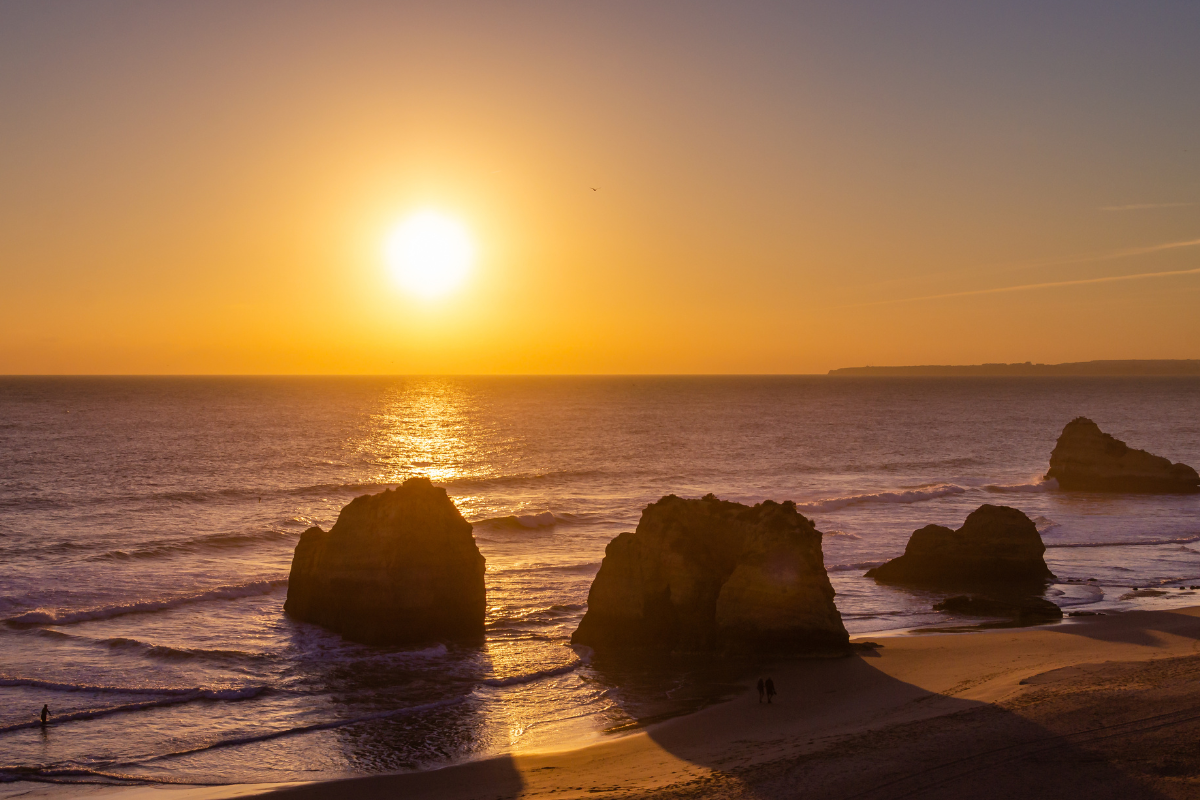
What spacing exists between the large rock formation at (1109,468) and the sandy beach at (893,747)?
137ft

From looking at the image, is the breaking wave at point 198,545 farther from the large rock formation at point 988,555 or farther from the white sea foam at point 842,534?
the large rock formation at point 988,555

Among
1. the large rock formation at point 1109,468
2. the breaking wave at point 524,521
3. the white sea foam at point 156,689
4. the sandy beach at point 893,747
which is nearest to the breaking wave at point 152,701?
the white sea foam at point 156,689

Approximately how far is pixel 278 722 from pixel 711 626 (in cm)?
1034

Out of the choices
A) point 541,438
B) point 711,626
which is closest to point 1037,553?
point 711,626

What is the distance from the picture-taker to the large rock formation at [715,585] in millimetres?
22297

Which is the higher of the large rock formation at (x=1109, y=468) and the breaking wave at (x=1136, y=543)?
the large rock formation at (x=1109, y=468)

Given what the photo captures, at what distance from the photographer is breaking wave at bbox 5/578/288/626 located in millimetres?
26906

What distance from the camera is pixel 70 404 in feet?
505

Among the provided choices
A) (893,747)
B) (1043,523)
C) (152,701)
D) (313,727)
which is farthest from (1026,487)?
(152,701)

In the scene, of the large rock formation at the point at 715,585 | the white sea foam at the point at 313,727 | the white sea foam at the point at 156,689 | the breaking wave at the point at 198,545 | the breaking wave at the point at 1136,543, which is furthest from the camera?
the breaking wave at the point at 1136,543

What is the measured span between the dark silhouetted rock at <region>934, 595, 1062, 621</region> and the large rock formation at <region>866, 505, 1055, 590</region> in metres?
2.01

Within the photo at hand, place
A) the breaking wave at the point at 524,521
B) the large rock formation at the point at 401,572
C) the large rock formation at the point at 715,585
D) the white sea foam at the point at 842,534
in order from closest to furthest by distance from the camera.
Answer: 1. the large rock formation at the point at 715,585
2. the large rock formation at the point at 401,572
3. the white sea foam at the point at 842,534
4. the breaking wave at the point at 524,521

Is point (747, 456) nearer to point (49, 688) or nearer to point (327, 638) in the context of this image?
point (327, 638)

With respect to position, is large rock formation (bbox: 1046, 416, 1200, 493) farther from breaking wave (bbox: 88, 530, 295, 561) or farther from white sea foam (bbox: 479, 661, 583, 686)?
white sea foam (bbox: 479, 661, 583, 686)
